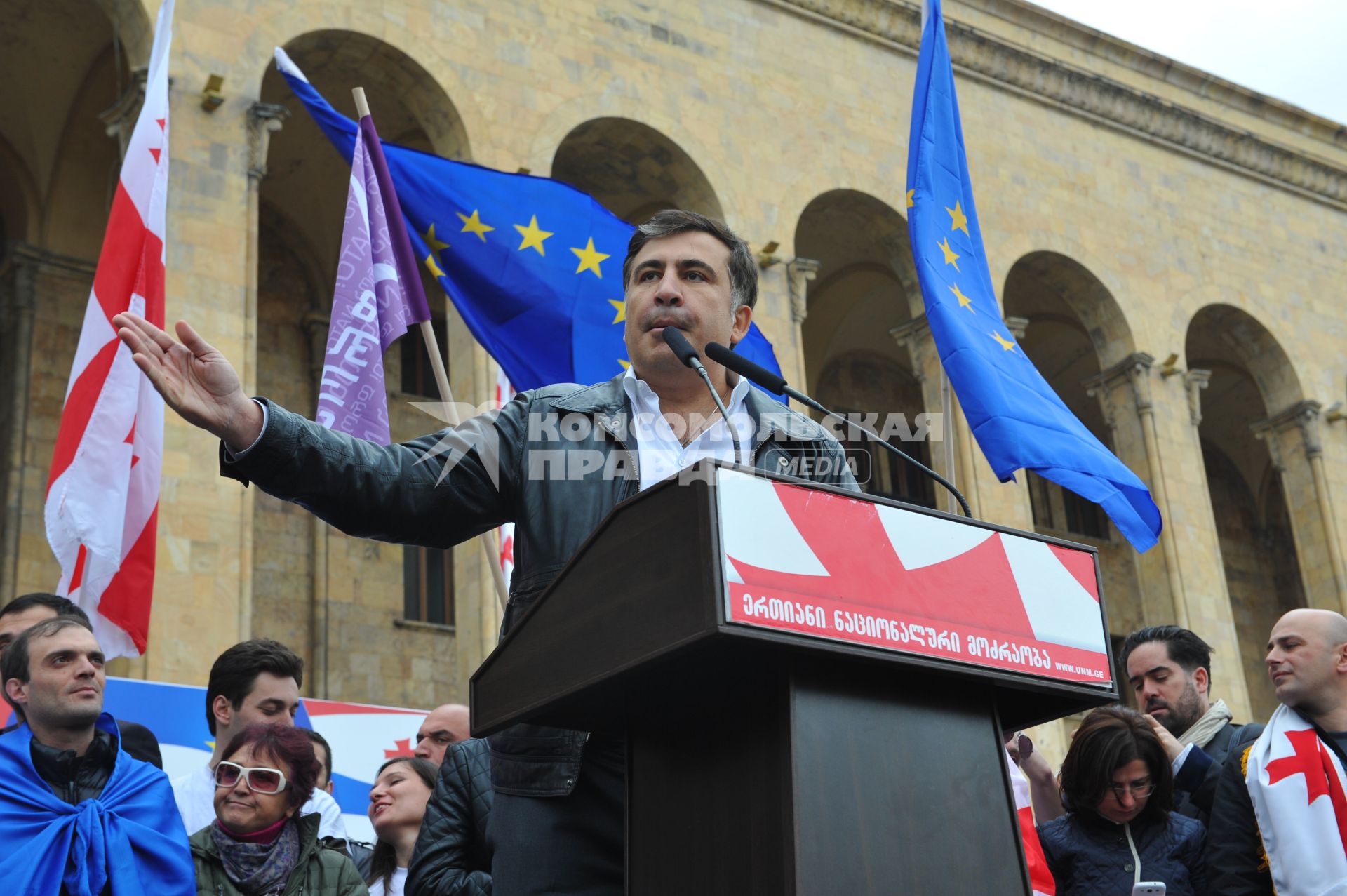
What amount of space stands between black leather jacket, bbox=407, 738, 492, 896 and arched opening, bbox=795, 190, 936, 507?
11778mm

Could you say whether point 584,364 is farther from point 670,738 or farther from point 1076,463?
point 670,738

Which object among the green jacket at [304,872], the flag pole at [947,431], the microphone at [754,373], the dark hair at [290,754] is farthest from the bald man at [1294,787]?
the dark hair at [290,754]

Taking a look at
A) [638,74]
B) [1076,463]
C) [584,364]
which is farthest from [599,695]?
[638,74]

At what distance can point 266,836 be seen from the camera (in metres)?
3.89

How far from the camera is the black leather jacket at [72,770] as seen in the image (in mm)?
3848

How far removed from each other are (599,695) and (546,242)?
622 cm

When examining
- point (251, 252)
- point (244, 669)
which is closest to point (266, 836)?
point (244, 669)

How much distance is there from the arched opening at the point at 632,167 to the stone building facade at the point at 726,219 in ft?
0.12

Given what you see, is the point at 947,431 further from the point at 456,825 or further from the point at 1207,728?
the point at 456,825

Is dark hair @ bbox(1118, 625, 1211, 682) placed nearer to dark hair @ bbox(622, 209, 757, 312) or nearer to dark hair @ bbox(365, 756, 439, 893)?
dark hair @ bbox(365, 756, 439, 893)

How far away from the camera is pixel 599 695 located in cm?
199

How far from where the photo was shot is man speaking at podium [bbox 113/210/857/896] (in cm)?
221

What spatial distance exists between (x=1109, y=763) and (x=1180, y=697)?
95 cm

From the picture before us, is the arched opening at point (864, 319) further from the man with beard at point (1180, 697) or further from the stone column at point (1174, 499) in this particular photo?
the man with beard at point (1180, 697)
